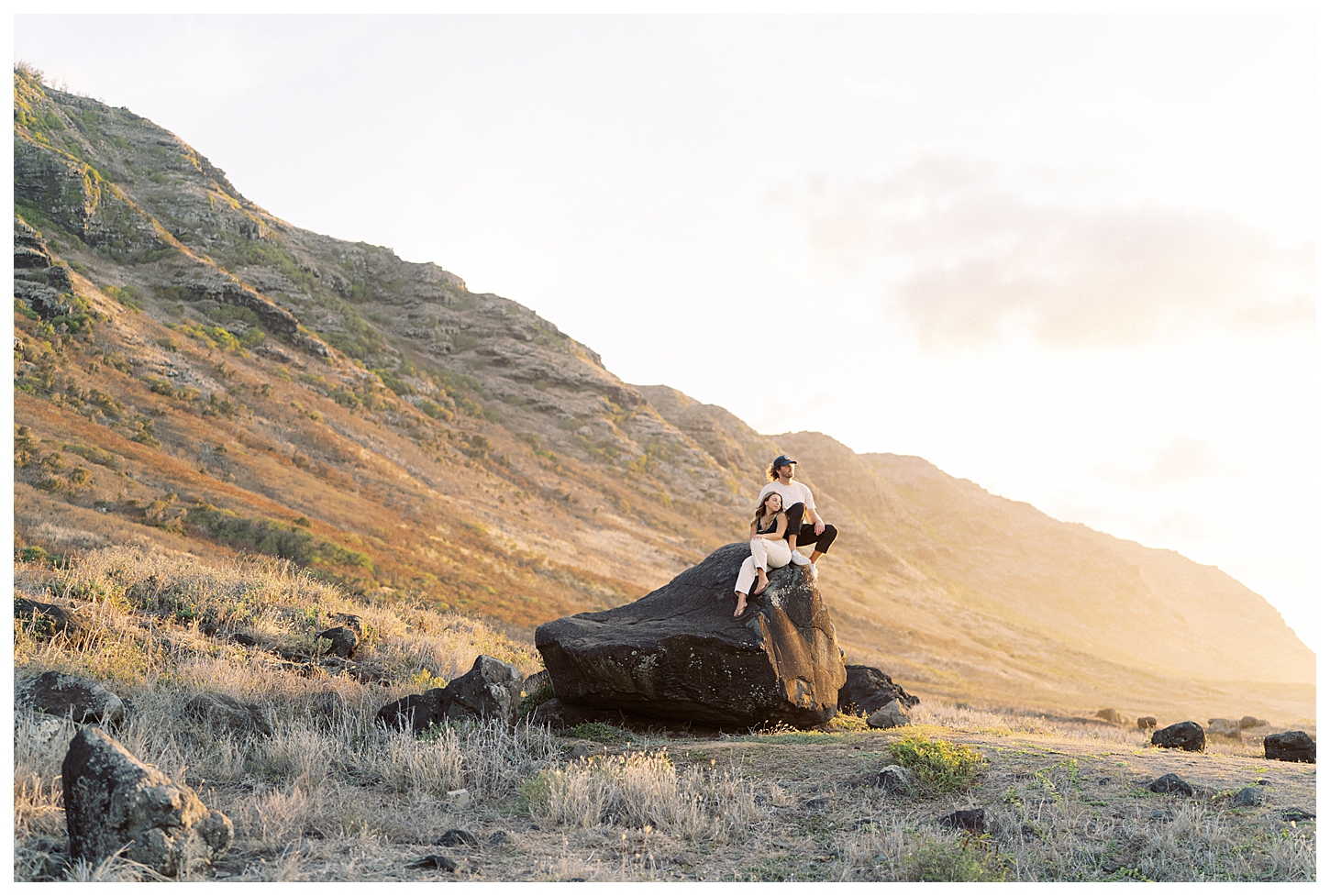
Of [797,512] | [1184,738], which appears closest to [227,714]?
[797,512]

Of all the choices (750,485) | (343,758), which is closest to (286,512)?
(343,758)

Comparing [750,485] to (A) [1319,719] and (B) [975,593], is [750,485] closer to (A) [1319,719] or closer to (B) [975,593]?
(B) [975,593]

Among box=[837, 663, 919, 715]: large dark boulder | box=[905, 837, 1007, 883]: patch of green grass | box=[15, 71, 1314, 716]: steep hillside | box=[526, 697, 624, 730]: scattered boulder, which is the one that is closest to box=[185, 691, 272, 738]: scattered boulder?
box=[526, 697, 624, 730]: scattered boulder

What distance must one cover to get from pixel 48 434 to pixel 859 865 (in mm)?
32390

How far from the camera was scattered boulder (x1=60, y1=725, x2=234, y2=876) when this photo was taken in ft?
14.3

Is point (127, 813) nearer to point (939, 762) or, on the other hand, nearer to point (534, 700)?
point (534, 700)

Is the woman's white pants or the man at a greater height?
the man

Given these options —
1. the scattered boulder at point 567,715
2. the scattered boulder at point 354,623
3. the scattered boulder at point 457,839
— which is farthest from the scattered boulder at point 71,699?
the scattered boulder at point 354,623

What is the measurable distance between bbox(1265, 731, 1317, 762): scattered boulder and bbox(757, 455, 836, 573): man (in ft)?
20.8

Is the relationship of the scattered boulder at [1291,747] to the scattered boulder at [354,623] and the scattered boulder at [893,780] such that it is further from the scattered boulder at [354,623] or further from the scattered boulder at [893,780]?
the scattered boulder at [354,623]

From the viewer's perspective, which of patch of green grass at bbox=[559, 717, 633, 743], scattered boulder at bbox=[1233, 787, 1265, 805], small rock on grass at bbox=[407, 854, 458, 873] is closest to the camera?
small rock on grass at bbox=[407, 854, 458, 873]

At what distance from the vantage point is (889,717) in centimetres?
1151

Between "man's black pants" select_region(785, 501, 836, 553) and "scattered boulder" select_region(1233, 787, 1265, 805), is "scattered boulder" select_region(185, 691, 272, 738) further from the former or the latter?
"scattered boulder" select_region(1233, 787, 1265, 805)

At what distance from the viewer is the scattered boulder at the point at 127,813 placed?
4.36 m
